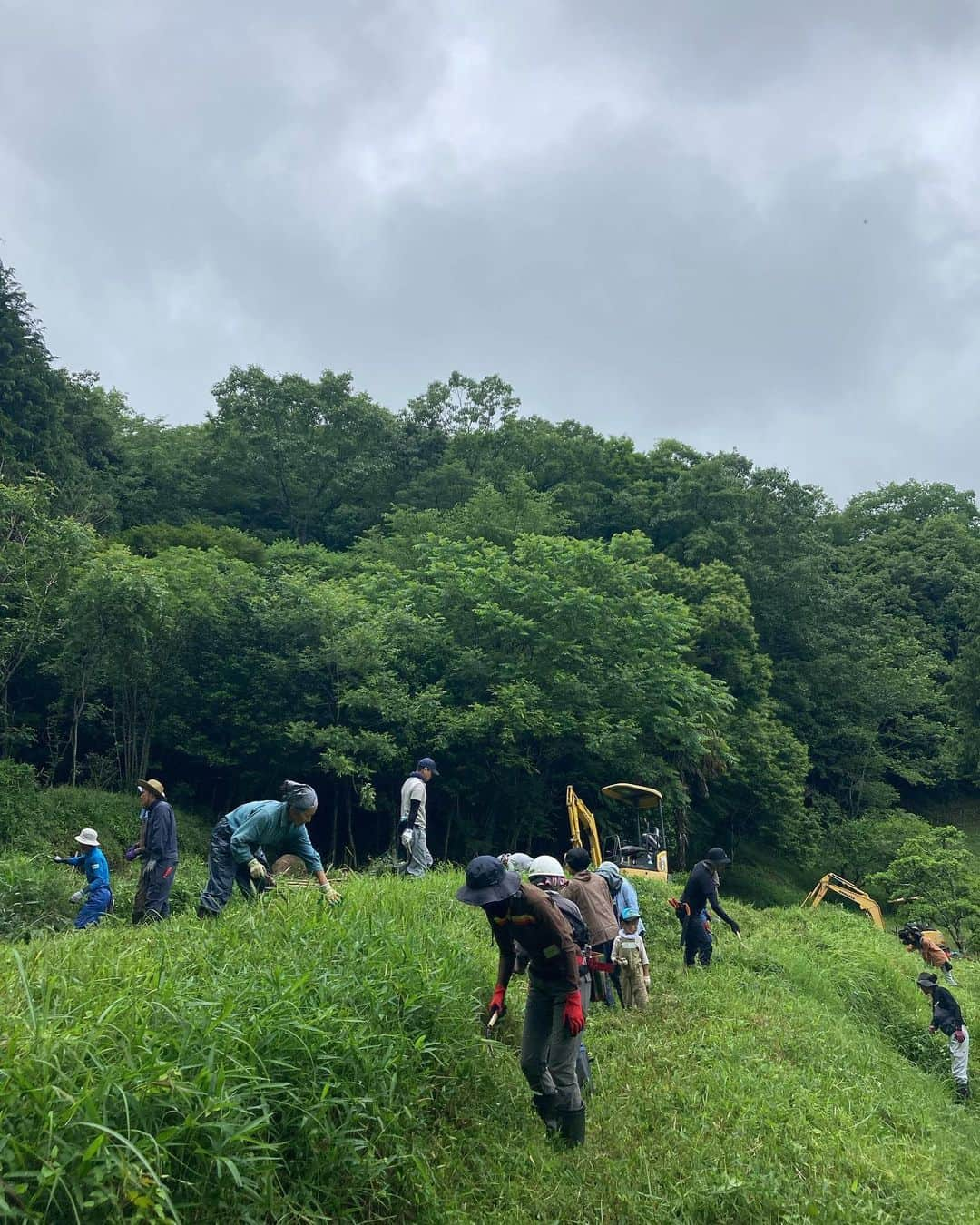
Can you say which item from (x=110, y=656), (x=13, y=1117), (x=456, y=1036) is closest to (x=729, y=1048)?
(x=456, y=1036)

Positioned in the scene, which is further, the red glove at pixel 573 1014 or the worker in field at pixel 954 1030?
the worker in field at pixel 954 1030

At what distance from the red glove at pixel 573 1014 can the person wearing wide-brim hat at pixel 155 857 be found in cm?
385

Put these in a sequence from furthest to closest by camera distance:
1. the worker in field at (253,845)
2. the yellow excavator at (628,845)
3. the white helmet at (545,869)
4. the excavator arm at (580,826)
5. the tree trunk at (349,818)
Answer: the tree trunk at (349,818)
the excavator arm at (580,826)
the yellow excavator at (628,845)
the worker in field at (253,845)
the white helmet at (545,869)

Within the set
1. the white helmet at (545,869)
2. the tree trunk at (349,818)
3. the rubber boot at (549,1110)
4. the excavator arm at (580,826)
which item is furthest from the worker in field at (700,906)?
the tree trunk at (349,818)

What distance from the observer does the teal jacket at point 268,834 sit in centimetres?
675

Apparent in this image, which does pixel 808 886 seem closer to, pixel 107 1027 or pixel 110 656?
pixel 110 656

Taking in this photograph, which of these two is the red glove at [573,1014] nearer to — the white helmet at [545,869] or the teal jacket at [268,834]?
the white helmet at [545,869]

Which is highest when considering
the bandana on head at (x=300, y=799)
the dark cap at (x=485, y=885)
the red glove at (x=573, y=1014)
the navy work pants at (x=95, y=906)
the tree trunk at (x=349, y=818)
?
the bandana on head at (x=300, y=799)

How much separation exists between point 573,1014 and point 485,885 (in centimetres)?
84

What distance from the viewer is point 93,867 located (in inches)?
309

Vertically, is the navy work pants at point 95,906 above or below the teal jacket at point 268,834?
below

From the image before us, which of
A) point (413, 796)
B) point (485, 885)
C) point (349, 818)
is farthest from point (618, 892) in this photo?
point (349, 818)

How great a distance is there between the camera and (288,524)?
3434cm

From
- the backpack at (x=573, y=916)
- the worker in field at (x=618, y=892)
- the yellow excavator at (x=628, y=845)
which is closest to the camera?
the backpack at (x=573, y=916)
